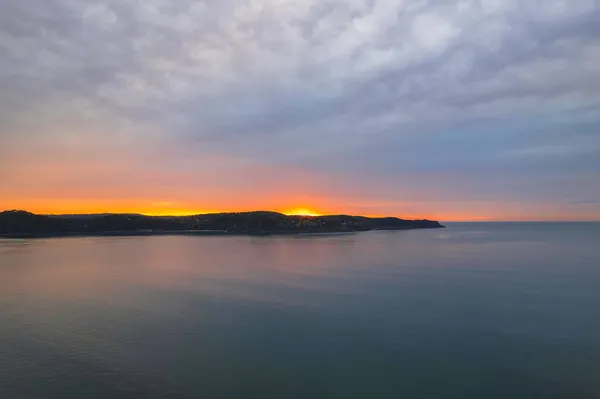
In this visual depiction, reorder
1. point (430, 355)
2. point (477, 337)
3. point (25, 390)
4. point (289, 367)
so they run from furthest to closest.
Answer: point (477, 337) < point (430, 355) < point (289, 367) < point (25, 390)

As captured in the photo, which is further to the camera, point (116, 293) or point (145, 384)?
point (116, 293)

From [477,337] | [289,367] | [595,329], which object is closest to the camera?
[289,367]

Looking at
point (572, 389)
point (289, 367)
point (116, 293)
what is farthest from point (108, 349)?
point (572, 389)

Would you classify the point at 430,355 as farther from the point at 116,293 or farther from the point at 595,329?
the point at 116,293

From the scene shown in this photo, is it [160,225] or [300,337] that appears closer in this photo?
[300,337]

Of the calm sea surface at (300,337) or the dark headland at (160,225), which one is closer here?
the calm sea surface at (300,337)
